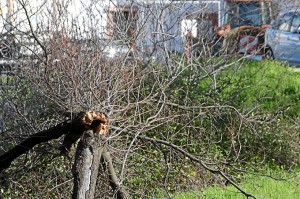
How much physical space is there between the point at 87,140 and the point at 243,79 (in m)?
6.15

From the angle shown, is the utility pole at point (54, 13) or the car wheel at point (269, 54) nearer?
the utility pole at point (54, 13)

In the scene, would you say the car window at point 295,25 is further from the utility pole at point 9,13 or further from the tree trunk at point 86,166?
the tree trunk at point 86,166

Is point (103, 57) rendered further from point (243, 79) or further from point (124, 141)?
point (243, 79)

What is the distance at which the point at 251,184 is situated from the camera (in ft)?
28.5

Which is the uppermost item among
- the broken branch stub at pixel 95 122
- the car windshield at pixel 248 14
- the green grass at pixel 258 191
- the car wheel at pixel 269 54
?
the broken branch stub at pixel 95 122

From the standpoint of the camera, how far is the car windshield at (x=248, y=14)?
1236 cm

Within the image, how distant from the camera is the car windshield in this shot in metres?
12.4

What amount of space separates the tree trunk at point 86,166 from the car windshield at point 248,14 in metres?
6.83

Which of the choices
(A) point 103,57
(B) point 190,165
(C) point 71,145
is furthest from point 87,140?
(B) point 190,165

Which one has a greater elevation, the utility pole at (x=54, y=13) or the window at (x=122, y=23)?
the utility pole at (x=54, y=13)

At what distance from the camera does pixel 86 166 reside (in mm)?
5691

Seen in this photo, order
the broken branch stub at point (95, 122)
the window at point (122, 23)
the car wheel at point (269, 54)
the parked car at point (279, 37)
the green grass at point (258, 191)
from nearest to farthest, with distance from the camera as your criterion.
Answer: the broken branch stub at point (95, 122) → the green grass at point (258, 191) → the window at point (122, 23) → the parked car at point (279, 37) → the car wheel at point (269, 54)

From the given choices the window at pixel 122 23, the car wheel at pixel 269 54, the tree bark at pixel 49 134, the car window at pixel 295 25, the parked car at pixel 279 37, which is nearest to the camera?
the tree bark at pixel 49 134

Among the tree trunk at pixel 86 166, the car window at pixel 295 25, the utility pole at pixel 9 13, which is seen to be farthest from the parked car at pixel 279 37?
Result: the tree trunk at pixel 86 166
